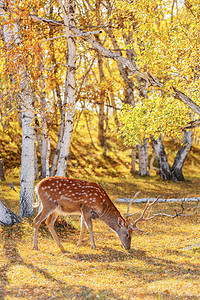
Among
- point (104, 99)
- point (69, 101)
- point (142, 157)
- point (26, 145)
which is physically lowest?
point (142, 157)

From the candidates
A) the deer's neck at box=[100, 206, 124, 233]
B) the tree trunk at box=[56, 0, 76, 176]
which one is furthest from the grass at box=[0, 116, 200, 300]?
the tree trunk at box=[56, 0, 76, 176]

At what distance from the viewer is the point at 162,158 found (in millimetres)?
21828

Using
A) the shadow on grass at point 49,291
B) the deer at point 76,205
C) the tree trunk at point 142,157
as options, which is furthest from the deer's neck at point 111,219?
the tree trunk at point 142,157

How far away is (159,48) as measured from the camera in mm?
11859

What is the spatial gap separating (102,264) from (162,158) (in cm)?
1475

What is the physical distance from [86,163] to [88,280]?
59.8 feet

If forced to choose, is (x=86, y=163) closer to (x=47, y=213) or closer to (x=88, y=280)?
(x=47, y=213)

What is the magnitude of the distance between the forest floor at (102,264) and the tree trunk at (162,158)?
969 cm

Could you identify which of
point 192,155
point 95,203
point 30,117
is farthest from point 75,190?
point 192,155

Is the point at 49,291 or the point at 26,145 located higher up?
the point at 26,145

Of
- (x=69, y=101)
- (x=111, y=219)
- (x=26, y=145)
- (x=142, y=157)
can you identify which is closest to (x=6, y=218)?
(x=26, y=145)

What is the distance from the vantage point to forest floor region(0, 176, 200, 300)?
6.10m

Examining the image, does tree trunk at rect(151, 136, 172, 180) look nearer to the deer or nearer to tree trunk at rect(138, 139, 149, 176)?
tree trunk at rect(138, 139, 149, 176)

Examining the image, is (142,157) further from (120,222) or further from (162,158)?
(120,222)
